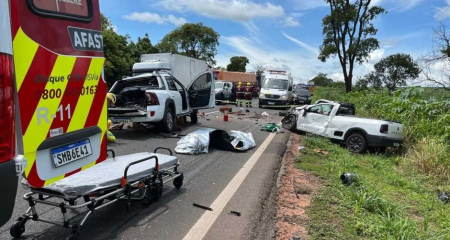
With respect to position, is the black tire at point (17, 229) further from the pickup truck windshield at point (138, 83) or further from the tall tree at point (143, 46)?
the tall tree at point (143, 46)

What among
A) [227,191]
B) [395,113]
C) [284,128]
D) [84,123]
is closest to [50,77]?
[84,123]

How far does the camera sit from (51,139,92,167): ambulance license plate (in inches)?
103

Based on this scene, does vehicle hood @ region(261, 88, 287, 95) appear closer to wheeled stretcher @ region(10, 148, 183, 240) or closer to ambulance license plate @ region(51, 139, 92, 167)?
wheeled stretcher @ region(10, 148, 183, 240)

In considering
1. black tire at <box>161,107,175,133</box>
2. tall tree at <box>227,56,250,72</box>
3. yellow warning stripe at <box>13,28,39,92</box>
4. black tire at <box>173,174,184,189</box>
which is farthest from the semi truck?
tall tree at <box>227,56,250,72</box>

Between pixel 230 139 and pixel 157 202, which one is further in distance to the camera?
pixel 230 139

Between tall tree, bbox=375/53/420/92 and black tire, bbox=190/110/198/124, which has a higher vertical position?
tall tree, bbox=375/53/420/92

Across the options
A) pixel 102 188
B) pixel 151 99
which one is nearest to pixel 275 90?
pixel 151 99

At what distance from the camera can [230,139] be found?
786 centimetres

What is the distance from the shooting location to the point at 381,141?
29.9ft

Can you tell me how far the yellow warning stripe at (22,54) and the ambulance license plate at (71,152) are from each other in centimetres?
66

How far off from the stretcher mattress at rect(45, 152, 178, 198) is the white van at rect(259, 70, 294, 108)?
17.3 m

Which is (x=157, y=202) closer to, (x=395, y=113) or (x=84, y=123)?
(x=84, y=123)

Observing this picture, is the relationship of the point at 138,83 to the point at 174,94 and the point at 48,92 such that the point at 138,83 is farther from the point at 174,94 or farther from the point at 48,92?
the point at 48,92

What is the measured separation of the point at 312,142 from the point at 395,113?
394 cm
